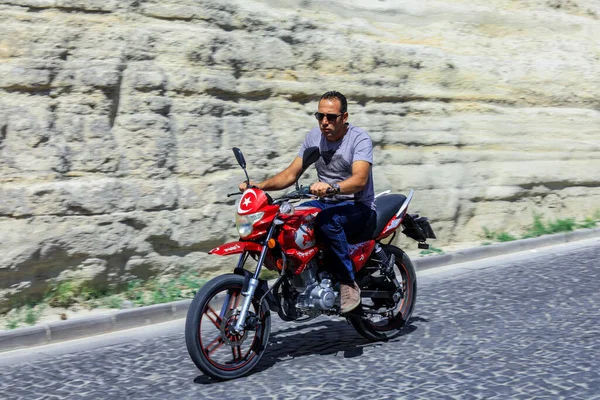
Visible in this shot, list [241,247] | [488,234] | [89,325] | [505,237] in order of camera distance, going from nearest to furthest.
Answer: [241,247] → [89,325] → [505,237] → [488,234]

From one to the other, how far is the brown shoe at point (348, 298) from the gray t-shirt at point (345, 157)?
0.62m

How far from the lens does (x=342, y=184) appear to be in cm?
575

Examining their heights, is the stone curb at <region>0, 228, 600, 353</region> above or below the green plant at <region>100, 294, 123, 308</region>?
above

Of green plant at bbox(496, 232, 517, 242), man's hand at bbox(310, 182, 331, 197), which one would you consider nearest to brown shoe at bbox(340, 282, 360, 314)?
man's hand at bbox(310, 182, 331, 197)

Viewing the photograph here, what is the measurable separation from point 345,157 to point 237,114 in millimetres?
3375

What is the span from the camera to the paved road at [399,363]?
17.1ft

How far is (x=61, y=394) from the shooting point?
5.36 metres

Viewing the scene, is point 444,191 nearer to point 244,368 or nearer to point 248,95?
point 248,95

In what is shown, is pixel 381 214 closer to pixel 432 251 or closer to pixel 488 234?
pixel 432 251

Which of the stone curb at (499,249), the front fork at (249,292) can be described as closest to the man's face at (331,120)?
the front fork at (249,292)

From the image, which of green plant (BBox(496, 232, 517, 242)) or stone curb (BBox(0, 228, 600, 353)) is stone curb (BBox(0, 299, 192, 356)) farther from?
green plant (BBox(496, 232, 517, 242))

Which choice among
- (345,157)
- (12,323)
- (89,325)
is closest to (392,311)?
(345,157)

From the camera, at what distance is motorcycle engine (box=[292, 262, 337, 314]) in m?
5.81

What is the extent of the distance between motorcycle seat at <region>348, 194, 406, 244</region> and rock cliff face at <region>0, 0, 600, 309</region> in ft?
8.82
